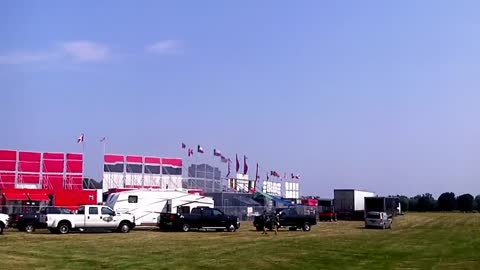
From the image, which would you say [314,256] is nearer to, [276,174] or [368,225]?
[368,225]

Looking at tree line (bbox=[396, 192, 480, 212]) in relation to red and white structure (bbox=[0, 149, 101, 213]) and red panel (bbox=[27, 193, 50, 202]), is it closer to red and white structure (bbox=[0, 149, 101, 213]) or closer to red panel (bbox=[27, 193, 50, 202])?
red and white structure (bbox=[0, 149, 101, 213])

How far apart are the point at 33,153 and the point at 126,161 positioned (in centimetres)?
1217

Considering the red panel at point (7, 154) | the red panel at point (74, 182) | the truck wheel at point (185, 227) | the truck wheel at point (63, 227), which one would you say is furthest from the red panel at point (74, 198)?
the truck wheel at point (63, 227)

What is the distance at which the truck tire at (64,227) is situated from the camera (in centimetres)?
4050

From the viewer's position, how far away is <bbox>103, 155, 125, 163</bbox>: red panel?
7494 centimetres

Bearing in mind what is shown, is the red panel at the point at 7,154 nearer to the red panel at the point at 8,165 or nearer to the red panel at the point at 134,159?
the red panel at the point at 8,165

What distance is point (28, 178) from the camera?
66.8 m

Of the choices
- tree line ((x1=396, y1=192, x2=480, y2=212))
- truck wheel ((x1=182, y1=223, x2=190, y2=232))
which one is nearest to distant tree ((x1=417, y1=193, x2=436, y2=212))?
tree line ((x1=396, y1=192, x2=480, y2=212))

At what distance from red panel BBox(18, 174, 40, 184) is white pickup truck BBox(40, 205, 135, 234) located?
88.1 ft

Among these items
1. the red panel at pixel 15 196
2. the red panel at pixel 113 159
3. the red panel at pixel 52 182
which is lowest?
the red panel at pixel 15 196

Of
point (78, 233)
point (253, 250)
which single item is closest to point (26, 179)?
point (78, 233)

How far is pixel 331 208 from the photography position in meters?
76.1

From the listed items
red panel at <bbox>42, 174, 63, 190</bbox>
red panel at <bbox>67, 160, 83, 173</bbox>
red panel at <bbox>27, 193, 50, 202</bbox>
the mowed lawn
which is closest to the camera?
the mowed lawn

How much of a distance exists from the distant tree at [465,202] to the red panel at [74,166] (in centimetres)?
12069
